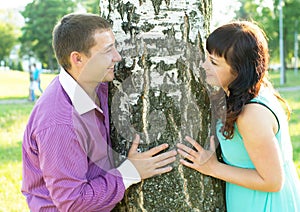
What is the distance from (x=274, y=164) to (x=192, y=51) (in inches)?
26.4

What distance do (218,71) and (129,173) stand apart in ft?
2.11

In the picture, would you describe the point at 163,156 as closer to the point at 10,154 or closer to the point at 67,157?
the point at 67,157

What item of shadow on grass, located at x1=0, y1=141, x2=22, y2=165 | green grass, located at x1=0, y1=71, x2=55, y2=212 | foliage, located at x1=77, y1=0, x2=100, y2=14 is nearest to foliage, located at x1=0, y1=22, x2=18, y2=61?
foliage, located at x1=77, y1=0, x2=100, y2=14

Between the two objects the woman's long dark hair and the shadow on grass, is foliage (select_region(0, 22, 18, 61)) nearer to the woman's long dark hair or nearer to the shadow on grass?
the shadow on grass

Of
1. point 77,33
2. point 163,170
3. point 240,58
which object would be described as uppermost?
point 77,33

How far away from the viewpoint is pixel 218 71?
2506 mm

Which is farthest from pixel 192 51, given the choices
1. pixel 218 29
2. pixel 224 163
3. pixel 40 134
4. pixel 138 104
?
pixel 40 134

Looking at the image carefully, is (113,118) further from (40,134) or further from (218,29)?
(218,29)

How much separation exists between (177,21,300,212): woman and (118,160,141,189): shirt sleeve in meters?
0.24

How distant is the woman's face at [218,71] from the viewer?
2.48 metres

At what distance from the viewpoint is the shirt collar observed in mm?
2408

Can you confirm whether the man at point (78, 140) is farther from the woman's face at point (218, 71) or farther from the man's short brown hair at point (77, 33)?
the woman's face at point (218, 71)

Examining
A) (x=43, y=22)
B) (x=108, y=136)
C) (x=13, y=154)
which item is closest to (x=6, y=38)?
(x=43, y=22)

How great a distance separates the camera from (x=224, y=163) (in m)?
2.67
